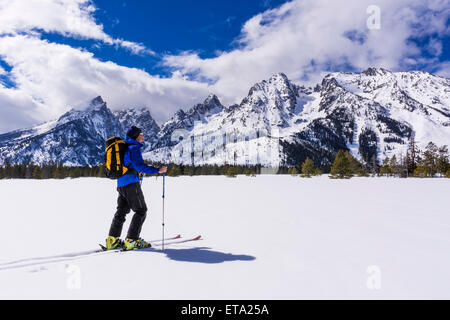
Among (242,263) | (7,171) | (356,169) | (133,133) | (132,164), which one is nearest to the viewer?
(242,263)

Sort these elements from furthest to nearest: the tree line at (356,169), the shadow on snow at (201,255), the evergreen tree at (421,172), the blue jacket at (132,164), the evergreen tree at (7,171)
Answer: the evergreen tree at (7,171) → the evergreen tree at (421,172) → the tree line at (356,169) → the blue jacket at (132,164) → the shadow on snow at (201,255)

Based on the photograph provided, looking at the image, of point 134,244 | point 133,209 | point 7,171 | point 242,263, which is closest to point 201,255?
point 242,263

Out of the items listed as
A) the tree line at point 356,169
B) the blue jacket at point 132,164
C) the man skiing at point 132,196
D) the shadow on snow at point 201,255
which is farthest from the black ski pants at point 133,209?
the tree line at point 356,169

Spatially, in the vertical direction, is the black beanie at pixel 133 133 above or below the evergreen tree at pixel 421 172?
above

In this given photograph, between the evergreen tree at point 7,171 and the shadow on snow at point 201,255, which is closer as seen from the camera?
the shadow on snow at point 201,255

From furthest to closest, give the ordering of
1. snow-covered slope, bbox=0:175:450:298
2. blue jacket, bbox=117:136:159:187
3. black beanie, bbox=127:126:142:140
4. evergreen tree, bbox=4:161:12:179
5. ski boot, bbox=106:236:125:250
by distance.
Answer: evergreen tree, bbox=4:161:12:179 < black beanie, bbox=127:126:142:140 < ski boot, bbox=106:236:125:250 < blue jacket, bbox=117:136:159:187 < snow-covered slope, bbox=0:175:450:298

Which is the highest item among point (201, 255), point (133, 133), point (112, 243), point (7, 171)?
point (133, 133)

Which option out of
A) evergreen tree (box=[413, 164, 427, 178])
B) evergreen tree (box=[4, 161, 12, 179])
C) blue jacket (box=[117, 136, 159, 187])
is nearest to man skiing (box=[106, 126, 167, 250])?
blue jacket (box=[117, 136, 159, 187])

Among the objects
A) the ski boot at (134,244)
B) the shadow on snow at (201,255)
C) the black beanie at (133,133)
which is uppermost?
the black beanie at (133,133)

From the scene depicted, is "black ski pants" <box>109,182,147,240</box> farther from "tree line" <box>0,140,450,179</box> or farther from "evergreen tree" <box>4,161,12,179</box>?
"evergreen tree" <box>4,161,12,179</box>

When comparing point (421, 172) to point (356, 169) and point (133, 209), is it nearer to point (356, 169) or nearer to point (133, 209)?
point (356, 169)

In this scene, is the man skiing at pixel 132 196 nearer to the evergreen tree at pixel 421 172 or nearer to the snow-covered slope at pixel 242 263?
→ the snow-covered slope at pixel 242 263
